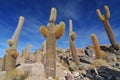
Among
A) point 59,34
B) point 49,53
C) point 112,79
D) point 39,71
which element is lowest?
point 112,79

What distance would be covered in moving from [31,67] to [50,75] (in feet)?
5.93

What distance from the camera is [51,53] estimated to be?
40.0 feet

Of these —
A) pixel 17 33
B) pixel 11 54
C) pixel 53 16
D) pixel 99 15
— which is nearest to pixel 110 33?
pixel 99 15

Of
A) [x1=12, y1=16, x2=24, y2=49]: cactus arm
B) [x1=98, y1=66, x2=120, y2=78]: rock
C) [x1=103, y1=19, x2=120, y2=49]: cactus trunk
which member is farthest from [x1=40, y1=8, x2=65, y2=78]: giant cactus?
[x1=103, y1=19, x2=120, y2=49]: cactus trunk

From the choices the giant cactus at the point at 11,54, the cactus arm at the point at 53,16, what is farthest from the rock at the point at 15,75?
the cactus arm at the point at 53,16

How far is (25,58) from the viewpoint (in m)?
22.4

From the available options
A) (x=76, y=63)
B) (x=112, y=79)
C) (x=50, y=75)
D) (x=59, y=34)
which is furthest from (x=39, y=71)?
(x=76, y=63)

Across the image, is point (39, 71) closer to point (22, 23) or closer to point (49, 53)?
point (49, 53)

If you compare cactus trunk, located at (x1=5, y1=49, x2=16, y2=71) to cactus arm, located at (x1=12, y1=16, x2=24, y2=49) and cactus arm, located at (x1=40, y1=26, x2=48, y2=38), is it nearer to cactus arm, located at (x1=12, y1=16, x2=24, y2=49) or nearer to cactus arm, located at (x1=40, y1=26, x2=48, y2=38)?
cactus arm, located at (x1=12, y1=16, x2=24, y2=49)

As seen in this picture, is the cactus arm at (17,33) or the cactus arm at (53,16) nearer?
the cactus arm at (53,16)

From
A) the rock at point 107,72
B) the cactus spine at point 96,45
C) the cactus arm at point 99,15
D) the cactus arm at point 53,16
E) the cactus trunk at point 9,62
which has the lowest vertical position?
the rock at point 107,72

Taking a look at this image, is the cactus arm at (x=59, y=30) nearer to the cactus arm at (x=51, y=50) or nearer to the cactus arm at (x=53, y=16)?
the cactus arm at (x=51, y=50)

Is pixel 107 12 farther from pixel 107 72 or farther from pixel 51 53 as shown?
pixel 51 53

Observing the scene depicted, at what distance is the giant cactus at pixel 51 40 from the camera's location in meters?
12.0
